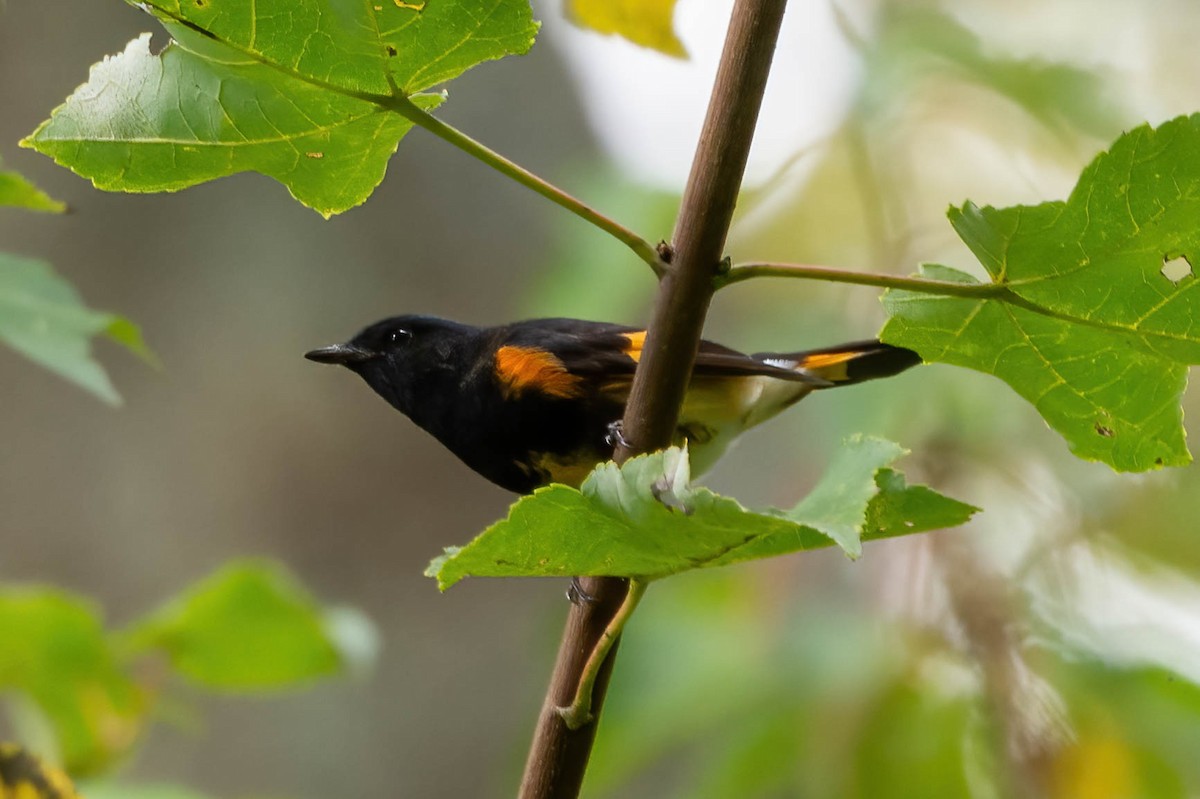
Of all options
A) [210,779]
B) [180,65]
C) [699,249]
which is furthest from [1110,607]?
[210,779]

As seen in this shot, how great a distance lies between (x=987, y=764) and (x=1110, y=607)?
465mm

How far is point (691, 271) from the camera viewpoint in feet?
2.80

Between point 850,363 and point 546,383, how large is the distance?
654mm

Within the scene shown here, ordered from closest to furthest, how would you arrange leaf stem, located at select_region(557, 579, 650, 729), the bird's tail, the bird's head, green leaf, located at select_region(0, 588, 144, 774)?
leaf stem, located at select_region(557, 579, 650, 729), green leaf, located at select_region(0, 588, 144, 774), the bird's head, the bird's tail

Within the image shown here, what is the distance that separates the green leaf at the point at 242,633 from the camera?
181 cm

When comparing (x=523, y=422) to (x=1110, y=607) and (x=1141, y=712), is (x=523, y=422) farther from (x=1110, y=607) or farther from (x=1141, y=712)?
(x=1110, y=607)

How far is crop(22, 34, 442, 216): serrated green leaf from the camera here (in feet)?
3.20

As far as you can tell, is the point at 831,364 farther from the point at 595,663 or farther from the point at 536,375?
the point at 595,663

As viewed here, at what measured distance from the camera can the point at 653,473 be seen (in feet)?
2.53

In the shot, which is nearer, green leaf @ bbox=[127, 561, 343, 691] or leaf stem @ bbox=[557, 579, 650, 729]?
leaf stem @ bbox=[557, 579, 650, 729]

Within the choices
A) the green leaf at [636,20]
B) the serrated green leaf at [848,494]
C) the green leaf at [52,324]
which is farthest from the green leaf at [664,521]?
the green leaf at [52,324]

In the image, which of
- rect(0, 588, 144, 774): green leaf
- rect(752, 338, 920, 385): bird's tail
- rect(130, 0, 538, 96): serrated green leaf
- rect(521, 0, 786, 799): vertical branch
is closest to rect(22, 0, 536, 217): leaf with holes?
rect(130, 0, 538, 96): serrated green leaf

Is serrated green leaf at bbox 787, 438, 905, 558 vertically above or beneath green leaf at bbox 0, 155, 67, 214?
beneath

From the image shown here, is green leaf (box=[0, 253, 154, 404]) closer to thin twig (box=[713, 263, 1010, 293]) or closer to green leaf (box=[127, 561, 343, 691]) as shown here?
green leaf (box=[127, 561, 343, 691])
